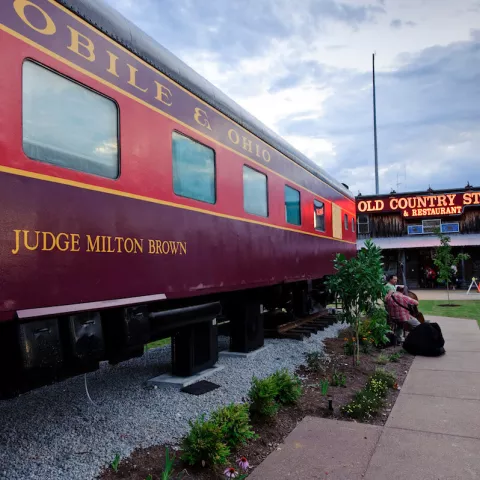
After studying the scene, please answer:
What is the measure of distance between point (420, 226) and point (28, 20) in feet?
81.7

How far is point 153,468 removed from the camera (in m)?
3.19

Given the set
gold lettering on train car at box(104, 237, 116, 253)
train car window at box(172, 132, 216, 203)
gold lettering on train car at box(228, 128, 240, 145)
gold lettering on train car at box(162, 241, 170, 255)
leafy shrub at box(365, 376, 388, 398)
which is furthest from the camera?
gold lettering on train car at box(228, 128, 240, 145)

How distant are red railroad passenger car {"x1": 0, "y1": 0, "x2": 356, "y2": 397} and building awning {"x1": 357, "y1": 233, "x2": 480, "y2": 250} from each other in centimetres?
1942

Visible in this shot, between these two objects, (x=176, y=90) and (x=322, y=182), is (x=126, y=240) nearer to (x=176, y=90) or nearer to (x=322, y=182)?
(x=176, y=90)

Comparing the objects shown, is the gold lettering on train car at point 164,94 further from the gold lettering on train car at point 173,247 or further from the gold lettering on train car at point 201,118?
the gold lettering on train car at point 173,247

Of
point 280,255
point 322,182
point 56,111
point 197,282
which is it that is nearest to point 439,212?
point 322,182

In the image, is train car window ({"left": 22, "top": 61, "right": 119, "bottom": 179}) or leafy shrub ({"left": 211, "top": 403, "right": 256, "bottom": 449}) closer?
train car window ({"left": 22, "top": 61, "right": 119, "bottom": 179})

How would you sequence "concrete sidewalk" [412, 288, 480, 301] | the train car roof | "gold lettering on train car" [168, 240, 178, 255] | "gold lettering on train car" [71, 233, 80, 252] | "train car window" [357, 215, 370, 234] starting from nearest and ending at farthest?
"gold lettering on train car" [71, 233, 80, 252] < the train car roof < "gold lettering on train car" [168, 240, 178, 255] < "concrete sidewalk" [412, 288, 480, 301] < "train car window" [357, 215, 370, 234]

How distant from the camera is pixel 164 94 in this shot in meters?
4.14

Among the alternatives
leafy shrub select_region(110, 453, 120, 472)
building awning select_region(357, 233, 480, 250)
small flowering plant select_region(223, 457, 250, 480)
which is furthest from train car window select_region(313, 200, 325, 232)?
building awning select_region(357, 233, 480, 250)

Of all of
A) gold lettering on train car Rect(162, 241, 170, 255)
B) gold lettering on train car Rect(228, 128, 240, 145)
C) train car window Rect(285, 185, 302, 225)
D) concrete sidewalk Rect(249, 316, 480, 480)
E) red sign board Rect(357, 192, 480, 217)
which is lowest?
concrete sidewalk Rect(249, 316, 480, 480)

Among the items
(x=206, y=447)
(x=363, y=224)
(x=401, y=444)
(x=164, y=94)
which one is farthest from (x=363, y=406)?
(x=363, y=224)

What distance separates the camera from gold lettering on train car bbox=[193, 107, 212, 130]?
4656 millimetres

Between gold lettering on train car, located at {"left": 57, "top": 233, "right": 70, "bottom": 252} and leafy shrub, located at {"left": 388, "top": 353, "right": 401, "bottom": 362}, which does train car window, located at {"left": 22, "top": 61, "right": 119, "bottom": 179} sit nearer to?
gold lettering on train car, located at {"left": 57, "top": 233, "right": 70, "bottom": 252}
